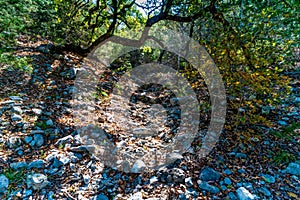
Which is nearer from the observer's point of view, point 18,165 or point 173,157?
point 18,165

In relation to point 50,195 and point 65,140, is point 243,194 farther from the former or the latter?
point 65,140

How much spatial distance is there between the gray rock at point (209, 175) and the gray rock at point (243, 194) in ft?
0.83

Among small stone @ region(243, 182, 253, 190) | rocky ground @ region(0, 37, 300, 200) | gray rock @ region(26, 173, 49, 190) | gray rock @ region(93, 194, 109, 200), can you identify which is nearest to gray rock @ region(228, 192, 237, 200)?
rocky ground @ region(0, 37, 300, 200)

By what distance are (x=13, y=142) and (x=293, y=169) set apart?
11.7 ft

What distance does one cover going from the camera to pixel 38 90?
375cm

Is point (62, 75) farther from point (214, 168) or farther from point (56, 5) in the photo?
point (214, 168)

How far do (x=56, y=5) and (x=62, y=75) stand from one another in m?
2.16

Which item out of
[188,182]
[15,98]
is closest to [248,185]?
[188,182]

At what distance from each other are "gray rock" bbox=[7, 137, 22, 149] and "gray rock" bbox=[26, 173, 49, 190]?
0.57m

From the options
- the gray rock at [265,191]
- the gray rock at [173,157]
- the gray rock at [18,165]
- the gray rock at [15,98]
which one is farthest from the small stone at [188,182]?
the gray rock at [15,98]

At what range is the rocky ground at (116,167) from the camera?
2.17 metres

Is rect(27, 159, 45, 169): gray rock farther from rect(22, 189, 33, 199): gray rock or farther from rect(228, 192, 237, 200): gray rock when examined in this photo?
rect(228, 192, 237, 200): gray rock

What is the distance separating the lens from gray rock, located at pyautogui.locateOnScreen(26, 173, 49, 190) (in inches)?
84.4

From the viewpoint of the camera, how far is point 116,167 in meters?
2.49
